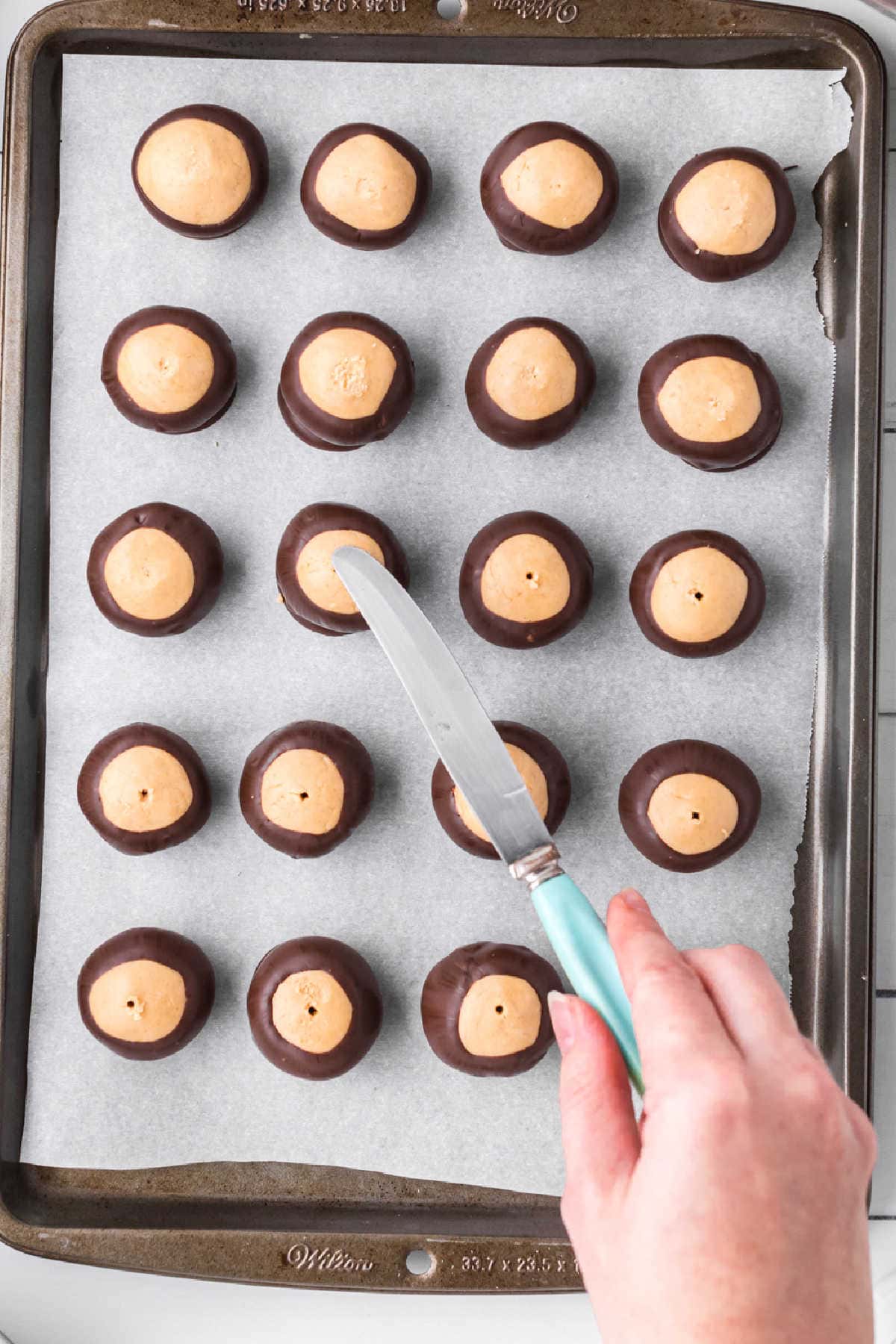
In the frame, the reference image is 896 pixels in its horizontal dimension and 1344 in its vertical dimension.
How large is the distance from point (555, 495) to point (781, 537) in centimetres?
31

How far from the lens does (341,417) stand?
1.43 m

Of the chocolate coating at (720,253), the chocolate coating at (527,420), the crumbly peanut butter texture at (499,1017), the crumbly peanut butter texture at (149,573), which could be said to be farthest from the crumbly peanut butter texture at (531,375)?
the crumbly peanut butter texture at (499,1017)

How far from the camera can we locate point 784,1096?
0.87m

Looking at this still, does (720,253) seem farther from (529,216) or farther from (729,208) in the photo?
(529,216)

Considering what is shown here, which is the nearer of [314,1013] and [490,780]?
[490,780]

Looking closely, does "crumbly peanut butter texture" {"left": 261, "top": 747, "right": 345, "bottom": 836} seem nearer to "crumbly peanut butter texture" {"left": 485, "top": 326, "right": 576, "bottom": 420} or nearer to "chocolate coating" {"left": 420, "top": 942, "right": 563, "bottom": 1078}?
"chocolate coating" {"left": 420, "top": 942, "right": 563, "bottom": 1078}

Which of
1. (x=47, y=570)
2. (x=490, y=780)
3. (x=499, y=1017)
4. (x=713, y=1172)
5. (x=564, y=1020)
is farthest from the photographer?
(x=47, y=570)

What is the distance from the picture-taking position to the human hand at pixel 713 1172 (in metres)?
0.82

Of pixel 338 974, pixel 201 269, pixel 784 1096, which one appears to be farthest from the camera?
pixel 201 269

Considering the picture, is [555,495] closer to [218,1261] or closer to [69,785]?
[69,785]

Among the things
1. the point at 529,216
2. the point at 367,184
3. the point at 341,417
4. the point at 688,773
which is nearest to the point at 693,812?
the point at 688,773

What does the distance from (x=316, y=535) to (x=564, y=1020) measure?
733 millimetres

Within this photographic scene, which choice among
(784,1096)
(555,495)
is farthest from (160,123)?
(784,1096)

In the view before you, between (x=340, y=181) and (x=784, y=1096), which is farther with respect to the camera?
(x=340, y=181)
